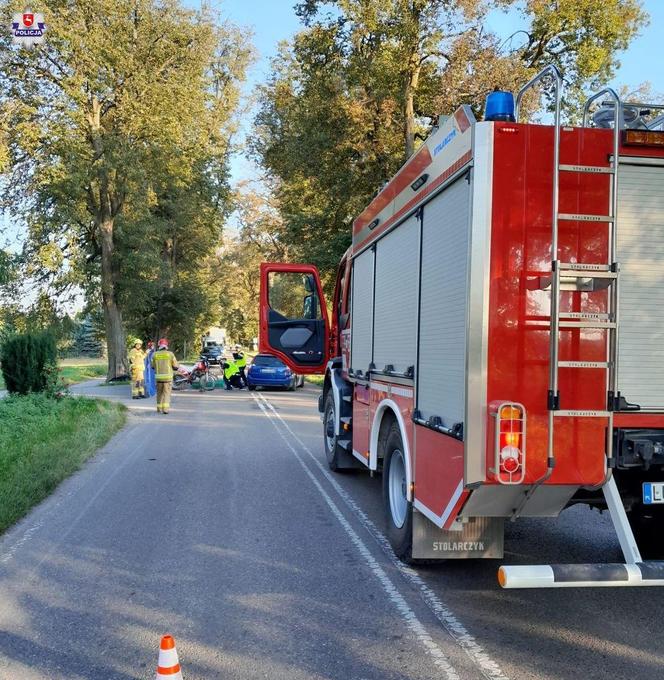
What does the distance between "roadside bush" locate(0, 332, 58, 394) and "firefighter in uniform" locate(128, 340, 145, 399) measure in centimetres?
471

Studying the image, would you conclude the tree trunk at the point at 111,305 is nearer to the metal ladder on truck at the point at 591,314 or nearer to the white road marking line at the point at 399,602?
the white road marking line at the point at 399,602

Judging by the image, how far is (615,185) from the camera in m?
4.02

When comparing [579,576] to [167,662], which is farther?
[579,576]

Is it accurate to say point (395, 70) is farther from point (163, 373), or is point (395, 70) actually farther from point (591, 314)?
point (591, 314)

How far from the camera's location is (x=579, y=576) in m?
3.58

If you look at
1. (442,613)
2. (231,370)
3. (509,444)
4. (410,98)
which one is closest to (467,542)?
(442,613)

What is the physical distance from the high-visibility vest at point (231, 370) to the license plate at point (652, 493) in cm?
2327

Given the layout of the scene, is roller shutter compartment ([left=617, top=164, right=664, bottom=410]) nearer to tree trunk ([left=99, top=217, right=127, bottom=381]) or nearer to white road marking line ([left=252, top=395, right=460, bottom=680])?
white road marking line ([left=252, top=395, right=460, bottom=680])

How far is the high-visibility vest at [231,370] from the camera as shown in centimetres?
2688

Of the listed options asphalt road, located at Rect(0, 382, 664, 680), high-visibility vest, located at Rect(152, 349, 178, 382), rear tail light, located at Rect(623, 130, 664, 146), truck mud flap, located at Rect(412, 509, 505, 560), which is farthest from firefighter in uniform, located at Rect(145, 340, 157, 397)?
rear tail light, located at Rect(623, 130, 664, 146)

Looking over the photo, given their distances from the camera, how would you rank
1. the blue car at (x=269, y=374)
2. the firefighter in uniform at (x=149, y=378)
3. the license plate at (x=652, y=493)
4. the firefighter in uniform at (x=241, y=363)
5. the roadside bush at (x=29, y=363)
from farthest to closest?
the firefighter in uniform at (x=241, y=363), the blue car at (x=269, y=374), the firefighter in uniform at (x=149, y=378), the roadside bush at (x=29, y=363), the license plate at (x=652, y=493)

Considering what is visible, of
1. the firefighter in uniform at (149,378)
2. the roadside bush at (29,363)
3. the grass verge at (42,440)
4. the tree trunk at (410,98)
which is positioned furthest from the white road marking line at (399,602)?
the firefighter in uniform at (149,378)

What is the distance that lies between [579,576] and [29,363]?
A: 15.4m

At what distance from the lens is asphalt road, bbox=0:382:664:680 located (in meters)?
3.78
